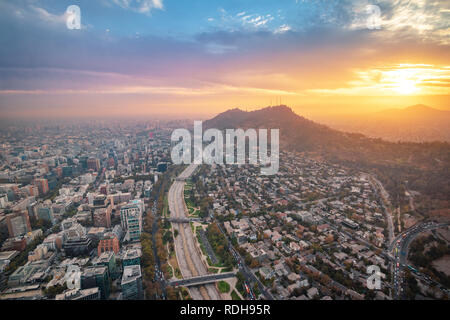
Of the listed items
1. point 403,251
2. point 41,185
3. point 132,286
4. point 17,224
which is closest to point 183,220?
point 132,286

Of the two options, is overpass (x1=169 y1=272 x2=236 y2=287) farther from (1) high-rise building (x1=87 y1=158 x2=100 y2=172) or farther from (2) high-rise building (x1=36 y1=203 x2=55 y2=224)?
(1) high-rise building (x1=87 y1=158 x2=100 y2=172)

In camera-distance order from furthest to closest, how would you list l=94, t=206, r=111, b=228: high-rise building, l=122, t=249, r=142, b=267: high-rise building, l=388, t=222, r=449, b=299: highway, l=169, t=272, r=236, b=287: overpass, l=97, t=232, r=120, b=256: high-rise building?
1. l=94, t=206, r=111, b=228: high-rise building
2. l=97, t=232, r=120, b=256: high-rise building
3. l=122, t=249, r=142, b=267: high-rise building
4. l=169, t=272, r=236, b=287: overpass
5. l=388, t=222, r=449, b=299: highway

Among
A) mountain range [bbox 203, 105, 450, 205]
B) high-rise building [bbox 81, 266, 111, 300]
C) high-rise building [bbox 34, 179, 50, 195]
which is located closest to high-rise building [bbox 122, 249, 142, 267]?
high-rise building [bbox 81, 266, 111, 300]

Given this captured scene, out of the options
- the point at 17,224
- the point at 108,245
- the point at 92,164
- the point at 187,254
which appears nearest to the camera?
the point at 108,245

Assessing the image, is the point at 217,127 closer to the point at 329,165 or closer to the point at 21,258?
the point at 329,165

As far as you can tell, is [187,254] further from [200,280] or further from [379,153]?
[379,153]

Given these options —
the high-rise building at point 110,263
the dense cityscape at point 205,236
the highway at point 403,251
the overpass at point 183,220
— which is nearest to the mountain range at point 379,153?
the dense cityscape at point 205,236

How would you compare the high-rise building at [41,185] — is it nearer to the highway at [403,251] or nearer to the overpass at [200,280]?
the overpass at [200,280]
